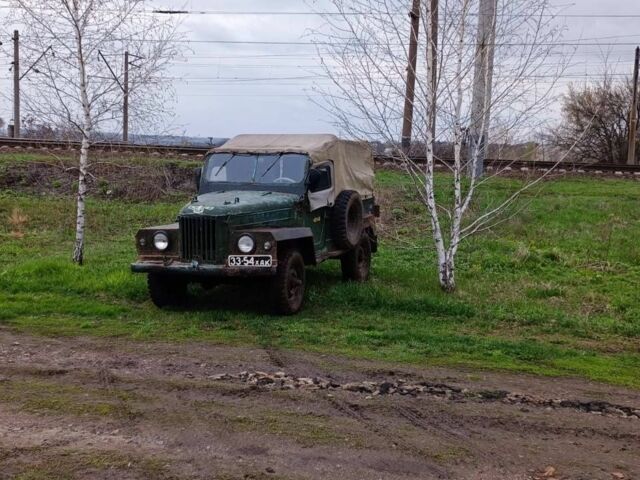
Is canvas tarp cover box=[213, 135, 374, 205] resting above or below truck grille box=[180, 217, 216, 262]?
above

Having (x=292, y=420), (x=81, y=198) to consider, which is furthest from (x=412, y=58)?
(x=292, y=420)

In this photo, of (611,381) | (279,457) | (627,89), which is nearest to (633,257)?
(611,381)

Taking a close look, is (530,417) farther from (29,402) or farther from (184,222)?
(184,222)

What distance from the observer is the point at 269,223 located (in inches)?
360

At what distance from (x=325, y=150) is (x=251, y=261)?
2640 mm

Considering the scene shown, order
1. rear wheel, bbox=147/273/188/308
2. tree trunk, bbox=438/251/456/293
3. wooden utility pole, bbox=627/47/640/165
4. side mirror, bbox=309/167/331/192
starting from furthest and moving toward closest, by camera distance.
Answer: wooden utility pole, bbox=627/47/640/165
tree trunk, bbox=438/251/456/293
side mirror, bbox=309/167/331/192
rear wheel, bbox=147/273/188/308

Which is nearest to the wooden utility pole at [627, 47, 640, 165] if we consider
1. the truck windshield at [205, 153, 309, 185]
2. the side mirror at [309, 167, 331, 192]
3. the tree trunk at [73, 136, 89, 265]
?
the side mirror at [309, 167, 331, 192]

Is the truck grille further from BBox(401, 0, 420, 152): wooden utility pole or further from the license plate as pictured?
BBox(401, 0, 420, 152): wooden utility pole

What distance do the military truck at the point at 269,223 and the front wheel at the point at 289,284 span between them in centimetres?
1

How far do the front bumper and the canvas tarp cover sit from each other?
2.23 metres

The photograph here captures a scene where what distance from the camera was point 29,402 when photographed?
5.57 meters

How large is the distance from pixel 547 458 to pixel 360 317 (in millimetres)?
4548

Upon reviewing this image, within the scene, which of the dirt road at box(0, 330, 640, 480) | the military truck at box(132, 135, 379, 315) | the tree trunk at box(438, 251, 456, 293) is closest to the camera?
the dirt road at box(0, 330, 640, 480)

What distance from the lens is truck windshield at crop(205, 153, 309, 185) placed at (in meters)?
→ 9.94
